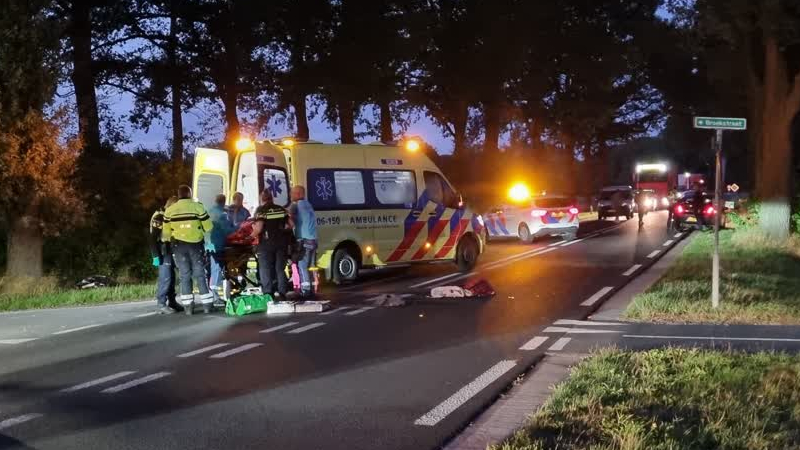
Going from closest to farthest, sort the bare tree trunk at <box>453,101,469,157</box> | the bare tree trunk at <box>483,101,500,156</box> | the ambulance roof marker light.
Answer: the ambulance roof marker light < the bare tree trunk at <box>453,101,469,157</box> < the bare tree trunk at <box>483,101,500,156</box>

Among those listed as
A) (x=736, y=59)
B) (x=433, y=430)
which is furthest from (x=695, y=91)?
(x=433, y=430)

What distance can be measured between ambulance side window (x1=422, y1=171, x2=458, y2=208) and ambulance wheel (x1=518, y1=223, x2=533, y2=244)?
9047 mm

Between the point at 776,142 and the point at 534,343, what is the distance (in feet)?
51.5

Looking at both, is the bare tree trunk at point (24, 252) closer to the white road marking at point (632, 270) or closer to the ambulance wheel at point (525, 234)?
the white road marking at point (632, 270)

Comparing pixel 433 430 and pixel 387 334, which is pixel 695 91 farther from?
pixel 433 430

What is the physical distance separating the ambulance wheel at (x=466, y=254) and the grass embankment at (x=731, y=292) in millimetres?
4055

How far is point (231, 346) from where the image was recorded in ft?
31.7

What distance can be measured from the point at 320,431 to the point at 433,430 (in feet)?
2.66

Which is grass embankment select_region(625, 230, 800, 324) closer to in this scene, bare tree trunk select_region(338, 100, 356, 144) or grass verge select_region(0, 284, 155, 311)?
grass verge select_region(0, 284, 155, 311)

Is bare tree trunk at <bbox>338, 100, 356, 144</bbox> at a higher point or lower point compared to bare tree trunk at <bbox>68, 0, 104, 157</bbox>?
lower

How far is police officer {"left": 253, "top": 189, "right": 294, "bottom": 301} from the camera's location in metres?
13.1

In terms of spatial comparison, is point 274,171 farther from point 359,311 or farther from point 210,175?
point 359,311

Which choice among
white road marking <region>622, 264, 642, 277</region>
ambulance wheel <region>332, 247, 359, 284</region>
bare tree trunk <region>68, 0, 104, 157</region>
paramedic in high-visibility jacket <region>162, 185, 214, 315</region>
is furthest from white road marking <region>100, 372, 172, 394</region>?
bare tree trunk <region>68, 0, 104, 157</region>

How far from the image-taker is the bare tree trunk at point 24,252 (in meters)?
16.5
